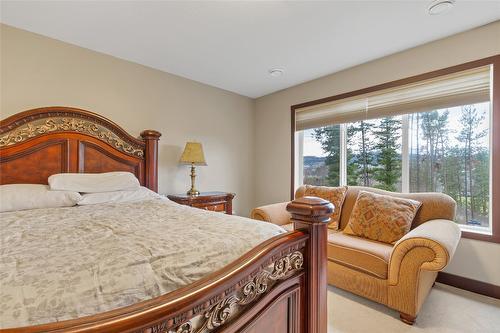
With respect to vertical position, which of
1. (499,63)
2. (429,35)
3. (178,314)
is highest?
(429,35)

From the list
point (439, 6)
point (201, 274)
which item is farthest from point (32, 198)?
point (439, 6)

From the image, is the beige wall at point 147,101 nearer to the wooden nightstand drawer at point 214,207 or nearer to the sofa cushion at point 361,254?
the wooden nightstand drawer at point 214,207

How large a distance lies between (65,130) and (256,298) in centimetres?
243

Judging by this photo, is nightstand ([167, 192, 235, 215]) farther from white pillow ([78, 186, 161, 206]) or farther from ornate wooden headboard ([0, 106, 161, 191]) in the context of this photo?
white pillow ([78, 186, 161, 206])

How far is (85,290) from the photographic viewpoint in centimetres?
63

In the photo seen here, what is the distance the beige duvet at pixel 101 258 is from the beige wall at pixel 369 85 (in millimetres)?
2188

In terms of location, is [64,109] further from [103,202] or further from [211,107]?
[211,107]

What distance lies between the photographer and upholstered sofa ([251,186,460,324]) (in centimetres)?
165

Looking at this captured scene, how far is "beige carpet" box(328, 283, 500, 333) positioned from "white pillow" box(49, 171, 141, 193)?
206 cm

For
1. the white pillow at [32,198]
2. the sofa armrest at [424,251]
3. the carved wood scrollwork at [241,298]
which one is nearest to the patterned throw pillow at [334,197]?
the sofa armrest at [424,251]

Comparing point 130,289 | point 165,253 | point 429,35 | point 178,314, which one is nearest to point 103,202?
point 165,253

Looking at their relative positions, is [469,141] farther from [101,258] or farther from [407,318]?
[101,258]

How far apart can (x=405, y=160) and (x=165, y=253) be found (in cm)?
278

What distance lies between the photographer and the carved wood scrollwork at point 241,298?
669 millimetres
